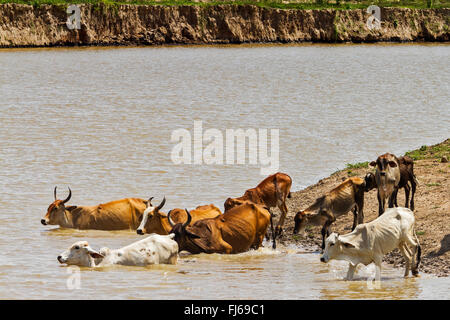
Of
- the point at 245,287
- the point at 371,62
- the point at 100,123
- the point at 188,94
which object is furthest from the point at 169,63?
the point at 245,287

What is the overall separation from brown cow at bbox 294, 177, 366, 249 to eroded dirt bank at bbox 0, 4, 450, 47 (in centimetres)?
5662

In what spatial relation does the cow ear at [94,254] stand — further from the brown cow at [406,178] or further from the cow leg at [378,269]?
the brown cow at [406,178]

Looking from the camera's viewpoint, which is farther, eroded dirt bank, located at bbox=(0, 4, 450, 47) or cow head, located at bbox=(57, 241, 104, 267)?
eroded dirt bank, located at bbox=(0, 4, 450, 47)

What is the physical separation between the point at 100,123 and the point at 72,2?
43.6m

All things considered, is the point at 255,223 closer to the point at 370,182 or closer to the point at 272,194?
the point at 272,194

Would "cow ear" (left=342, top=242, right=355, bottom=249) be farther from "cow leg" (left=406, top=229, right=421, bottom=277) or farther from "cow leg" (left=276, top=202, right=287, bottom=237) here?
"cow leg" (left=276, top=202, right=287, bottom=237)

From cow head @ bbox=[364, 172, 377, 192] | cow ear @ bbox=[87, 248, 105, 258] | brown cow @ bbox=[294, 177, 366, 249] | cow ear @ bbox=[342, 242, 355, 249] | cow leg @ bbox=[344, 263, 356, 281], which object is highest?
cow head @ bbox=[364, 172, 377, 192]

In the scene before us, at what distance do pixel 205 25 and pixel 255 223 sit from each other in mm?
61922

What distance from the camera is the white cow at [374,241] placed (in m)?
11.7

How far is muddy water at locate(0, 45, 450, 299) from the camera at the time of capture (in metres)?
12.0

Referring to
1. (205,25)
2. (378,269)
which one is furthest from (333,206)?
(205,25)

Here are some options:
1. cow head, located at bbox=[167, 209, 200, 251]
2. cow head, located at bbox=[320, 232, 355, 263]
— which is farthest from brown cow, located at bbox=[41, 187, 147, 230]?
cow head, located at bbox=[320, 232, 355, 263]

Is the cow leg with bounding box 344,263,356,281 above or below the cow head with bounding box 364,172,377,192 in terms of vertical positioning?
below

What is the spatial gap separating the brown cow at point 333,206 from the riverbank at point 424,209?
1.67 ft
